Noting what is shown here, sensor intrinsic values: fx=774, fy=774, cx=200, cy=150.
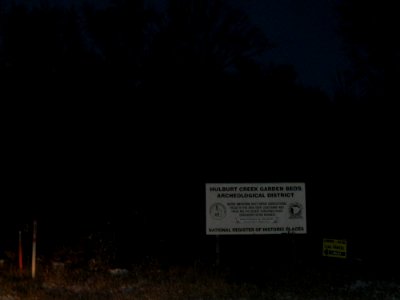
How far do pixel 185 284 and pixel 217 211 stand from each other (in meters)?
2.45

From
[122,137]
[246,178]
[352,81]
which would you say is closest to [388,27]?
[352,81]

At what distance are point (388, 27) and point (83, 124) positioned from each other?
8.71m

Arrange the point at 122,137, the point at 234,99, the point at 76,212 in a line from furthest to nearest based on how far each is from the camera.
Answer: the point at 234,99
the point at 122,137
the point at 76,212

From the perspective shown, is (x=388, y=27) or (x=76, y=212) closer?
(x=76, y=212)

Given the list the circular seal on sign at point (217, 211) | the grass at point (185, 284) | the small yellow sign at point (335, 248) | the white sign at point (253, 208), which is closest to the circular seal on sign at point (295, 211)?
the white sign at point (253, 208)

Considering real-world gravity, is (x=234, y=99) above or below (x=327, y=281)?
above

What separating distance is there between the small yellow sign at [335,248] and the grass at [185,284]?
0.40 meters

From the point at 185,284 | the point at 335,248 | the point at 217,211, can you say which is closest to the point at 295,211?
the point at 335,248

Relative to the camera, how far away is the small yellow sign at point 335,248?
14195 millimetres

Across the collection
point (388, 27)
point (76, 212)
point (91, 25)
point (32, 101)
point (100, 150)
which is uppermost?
point (91, 25)

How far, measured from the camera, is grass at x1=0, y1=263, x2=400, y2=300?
39.8 ft

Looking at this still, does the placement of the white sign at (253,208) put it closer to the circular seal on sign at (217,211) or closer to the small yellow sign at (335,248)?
the circular seal on sign at (217,211)

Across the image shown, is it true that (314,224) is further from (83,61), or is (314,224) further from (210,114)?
(83,61)

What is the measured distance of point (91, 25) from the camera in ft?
94.1
